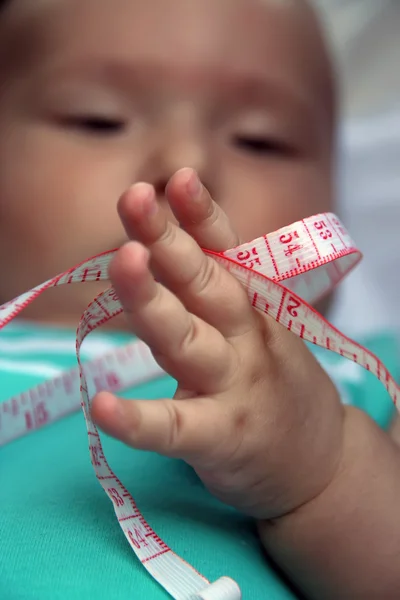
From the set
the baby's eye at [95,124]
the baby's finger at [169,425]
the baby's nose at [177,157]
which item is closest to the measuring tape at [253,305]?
the baby's finger at [169,425]

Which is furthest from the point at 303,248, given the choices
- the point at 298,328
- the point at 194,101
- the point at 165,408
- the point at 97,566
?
the point at 194,101

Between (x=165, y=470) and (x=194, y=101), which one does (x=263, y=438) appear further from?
(x=194, y=101)

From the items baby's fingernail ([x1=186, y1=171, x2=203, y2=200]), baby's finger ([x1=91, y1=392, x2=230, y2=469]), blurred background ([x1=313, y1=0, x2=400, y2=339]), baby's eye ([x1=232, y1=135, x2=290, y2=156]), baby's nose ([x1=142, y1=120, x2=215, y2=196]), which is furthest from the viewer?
blurred background ([x1=313, y1=0, x2=400, y2=339])

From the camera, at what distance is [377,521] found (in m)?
0.66

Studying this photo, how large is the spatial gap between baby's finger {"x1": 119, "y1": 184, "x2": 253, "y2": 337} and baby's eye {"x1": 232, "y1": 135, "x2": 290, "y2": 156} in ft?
2.10

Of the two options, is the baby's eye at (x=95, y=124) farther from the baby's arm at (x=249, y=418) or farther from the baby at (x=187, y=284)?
the baby's arm at (x=249, y=418)

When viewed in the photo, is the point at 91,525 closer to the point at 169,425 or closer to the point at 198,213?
the point at 169,425

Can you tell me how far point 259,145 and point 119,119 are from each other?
263mm

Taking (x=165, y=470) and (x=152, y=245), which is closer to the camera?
(x=152, y=245)

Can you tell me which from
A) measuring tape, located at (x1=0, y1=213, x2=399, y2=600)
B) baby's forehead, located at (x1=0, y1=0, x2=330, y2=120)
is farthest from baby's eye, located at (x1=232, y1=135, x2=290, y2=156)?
measuring tape, located at (x1=0, y1=213, x2=399, y2=600)

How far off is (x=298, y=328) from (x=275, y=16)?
84cm

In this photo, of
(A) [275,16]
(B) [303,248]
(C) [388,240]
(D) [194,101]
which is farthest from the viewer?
(C) [388,240]

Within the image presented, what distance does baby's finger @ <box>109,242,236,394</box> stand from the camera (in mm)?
488

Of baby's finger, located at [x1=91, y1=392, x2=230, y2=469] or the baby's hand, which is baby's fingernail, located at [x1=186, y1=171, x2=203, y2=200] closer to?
the baby's hand
